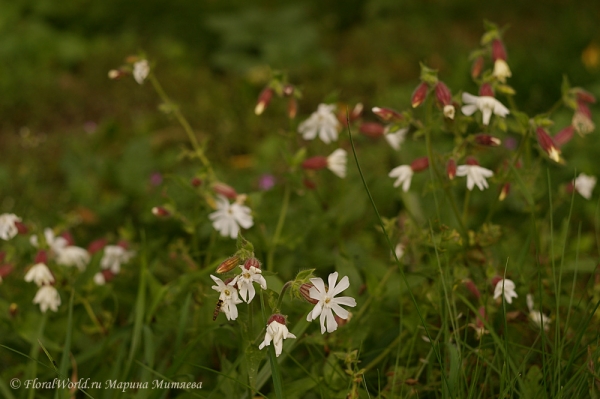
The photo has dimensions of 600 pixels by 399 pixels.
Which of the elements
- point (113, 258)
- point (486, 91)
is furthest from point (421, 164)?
point (113, 258)

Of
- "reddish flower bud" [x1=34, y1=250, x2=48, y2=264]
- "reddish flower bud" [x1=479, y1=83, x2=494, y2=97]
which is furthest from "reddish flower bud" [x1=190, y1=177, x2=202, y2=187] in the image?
"reddish flower bud" [x1=479, y1=83, x2=494, y2=97]

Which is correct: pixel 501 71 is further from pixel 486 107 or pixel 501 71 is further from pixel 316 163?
pixel 316 163

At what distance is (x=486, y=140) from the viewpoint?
154 cm

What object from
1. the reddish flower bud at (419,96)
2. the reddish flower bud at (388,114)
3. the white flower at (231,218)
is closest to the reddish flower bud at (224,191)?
the white flower at (231,218)

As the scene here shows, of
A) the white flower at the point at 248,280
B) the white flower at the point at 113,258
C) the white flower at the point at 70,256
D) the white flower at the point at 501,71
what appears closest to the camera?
the white flower at the point at 248,280

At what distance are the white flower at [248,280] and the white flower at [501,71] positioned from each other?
0.80 meters

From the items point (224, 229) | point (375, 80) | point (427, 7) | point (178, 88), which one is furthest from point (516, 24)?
point (224, 229)

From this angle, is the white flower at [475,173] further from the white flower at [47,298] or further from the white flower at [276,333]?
the white flower at [47,298]

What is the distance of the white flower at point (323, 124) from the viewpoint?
1.86 metres

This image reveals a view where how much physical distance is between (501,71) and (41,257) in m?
1.25

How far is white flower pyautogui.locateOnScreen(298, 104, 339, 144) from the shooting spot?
186cm

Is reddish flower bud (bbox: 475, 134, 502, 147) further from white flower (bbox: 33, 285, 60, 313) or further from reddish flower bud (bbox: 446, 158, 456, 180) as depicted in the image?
white flower (bbox: 33, 285, 60, 313)

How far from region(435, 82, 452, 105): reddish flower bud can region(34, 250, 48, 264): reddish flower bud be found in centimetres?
105

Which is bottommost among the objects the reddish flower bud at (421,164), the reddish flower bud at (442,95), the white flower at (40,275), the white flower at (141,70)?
the white flower at (40,275)
